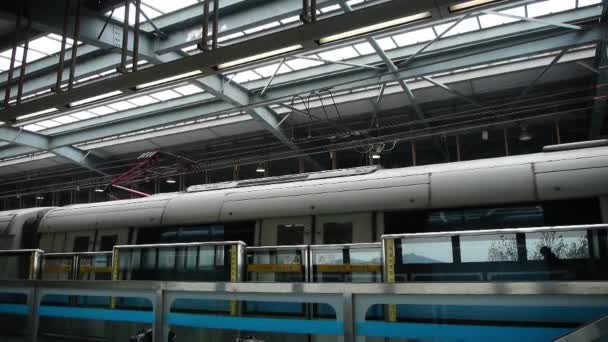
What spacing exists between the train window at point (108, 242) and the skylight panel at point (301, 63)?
263 inches

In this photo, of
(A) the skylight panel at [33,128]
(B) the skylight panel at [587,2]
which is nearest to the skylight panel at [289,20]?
(B) the skylight panel at [587,2]

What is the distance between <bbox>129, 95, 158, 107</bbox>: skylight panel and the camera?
A: 17.1 meters

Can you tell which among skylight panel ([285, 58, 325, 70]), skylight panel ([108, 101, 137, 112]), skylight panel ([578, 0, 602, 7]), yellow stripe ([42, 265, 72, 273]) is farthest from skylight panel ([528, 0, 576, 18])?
skylight panel ([108, 101, 137, 112])

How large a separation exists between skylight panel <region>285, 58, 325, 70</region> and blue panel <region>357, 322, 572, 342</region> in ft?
37.0

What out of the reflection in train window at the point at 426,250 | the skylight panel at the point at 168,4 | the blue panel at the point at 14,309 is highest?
the skylight panel at the point at 168,4

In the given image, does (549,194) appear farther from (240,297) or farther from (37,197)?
(37,197)

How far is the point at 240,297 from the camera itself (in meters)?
4.23

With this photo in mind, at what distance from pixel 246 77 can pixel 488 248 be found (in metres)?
11.3

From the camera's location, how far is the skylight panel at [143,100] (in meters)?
17.1

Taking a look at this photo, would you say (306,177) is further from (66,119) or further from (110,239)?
(66,119)

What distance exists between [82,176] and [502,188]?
2536 centimetres

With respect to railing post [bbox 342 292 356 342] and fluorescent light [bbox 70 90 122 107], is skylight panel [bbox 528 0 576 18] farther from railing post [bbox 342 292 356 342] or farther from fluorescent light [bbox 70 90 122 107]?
railing post [bbox 342 292 356 342]

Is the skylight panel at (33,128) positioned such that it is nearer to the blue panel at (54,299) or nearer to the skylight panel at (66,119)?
the skylight panel at (66,119)

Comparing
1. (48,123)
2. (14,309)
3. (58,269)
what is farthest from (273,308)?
(48,123)
